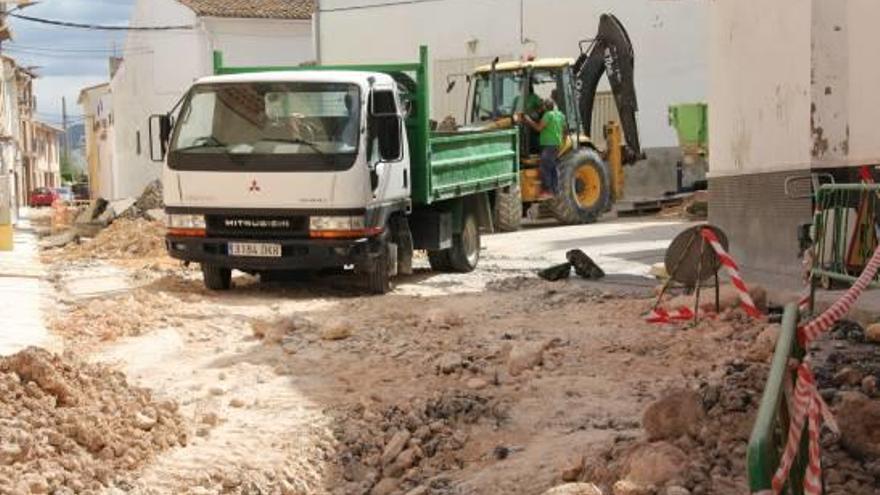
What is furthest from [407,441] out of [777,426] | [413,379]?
[777,426]

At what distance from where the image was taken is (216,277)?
11.9 meters

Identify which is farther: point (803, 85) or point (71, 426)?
point (803, 85)

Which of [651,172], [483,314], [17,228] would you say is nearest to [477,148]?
[483,314]

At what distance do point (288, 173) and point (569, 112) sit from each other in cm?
1015

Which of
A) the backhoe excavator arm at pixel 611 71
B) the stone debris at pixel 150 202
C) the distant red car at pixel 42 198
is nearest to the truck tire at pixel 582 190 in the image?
the backhoe excavator arm at pixel 611 71

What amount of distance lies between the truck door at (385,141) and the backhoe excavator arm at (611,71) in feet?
33.4

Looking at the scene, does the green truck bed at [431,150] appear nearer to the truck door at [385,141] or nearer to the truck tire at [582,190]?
the truck door at [385,141]

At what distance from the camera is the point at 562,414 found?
6.18 meters

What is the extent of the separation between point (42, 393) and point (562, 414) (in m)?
2.88

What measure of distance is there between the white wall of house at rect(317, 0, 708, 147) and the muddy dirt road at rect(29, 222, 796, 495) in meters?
16.4

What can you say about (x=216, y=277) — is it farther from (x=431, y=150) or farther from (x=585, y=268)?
(x=585, y=268)

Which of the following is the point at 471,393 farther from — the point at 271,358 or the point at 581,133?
the point at 581,133

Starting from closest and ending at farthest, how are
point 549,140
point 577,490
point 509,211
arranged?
1. point 577,490
2. point 509,211
3. point 549,140

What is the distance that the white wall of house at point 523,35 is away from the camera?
27.2 metres
